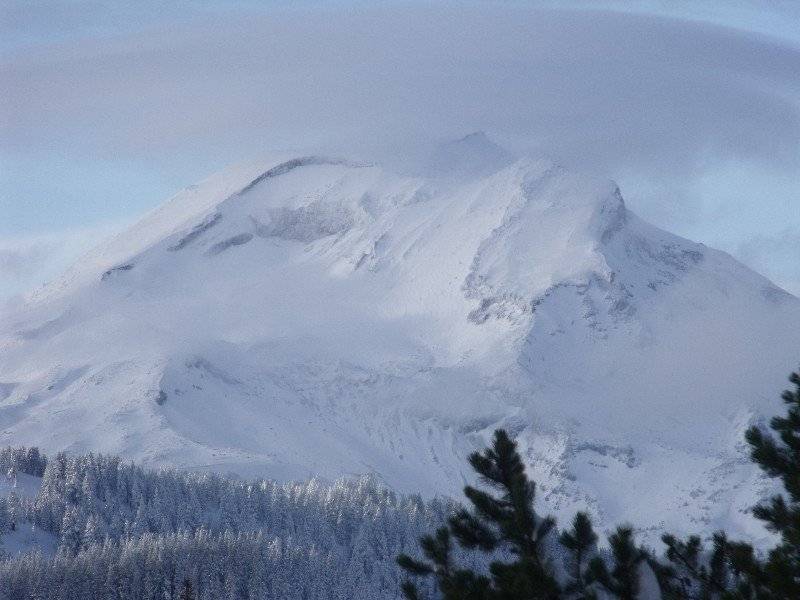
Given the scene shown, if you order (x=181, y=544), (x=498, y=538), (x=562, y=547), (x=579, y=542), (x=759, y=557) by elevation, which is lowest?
(x=181, y=544)

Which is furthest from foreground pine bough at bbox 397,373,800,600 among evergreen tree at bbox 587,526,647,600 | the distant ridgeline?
the distant ridgeline

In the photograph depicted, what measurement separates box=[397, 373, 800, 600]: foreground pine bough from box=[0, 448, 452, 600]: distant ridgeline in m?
92.6

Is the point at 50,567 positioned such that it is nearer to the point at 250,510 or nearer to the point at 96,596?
the point at 96,596

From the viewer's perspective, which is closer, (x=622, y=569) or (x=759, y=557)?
(x=622, y=569)

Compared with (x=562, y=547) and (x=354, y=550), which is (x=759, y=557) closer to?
(x=562, y=547)

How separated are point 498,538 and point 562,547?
57.7 inches

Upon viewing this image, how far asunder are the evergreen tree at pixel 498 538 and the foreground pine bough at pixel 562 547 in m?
0.02

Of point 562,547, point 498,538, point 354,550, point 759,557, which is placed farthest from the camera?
point 354,550

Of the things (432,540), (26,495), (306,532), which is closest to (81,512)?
(26,495)

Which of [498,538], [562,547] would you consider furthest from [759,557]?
[498,538]

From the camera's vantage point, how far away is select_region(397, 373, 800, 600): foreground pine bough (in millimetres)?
23938

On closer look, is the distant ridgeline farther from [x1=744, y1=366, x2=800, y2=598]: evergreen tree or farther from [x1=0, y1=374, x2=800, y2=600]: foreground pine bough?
[x1=744, y1=366, x2=800, y2=598]: evergreen tree

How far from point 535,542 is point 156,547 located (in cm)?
12838

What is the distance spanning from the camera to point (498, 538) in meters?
25.6
